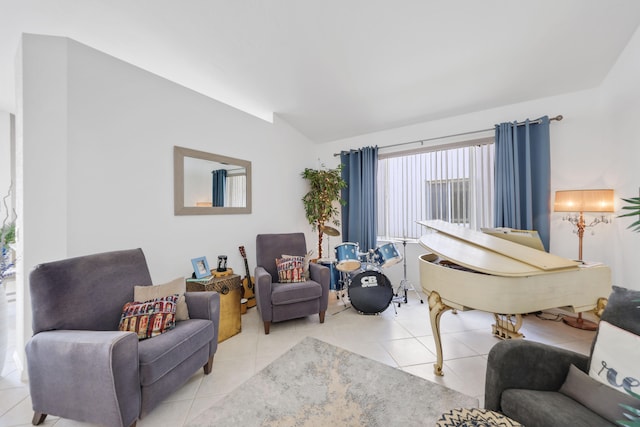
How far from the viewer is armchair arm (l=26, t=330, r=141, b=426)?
1276mm

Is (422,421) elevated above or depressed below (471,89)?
below

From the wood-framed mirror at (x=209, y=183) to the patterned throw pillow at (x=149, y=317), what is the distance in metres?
1.13

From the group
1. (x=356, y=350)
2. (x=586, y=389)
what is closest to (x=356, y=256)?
→ (x=356, y=350)

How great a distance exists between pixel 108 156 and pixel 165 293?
4.31 ft

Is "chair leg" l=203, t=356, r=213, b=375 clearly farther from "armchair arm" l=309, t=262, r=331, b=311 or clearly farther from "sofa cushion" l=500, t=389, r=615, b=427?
"sofa cushion" l=500, t=389, r=615, b=427

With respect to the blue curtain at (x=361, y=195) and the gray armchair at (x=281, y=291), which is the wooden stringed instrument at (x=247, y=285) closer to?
the gray armchair at (x=281, y=291)

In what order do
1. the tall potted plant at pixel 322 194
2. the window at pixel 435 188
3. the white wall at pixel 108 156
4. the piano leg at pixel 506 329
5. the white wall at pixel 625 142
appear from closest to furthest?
the white wall at pixel 108 156
the white wall at pixel 625 142
the piano leg at pixel 506 329
the window at pixel 435 188
the tall potted plant at pixel 322 194

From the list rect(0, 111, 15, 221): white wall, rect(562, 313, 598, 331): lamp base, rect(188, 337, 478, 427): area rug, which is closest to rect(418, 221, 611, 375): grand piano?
rect(188, 337, 478, 427): area rug

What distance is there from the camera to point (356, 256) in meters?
3.06

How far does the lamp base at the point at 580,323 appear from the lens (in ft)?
8.35

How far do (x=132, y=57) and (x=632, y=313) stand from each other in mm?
4212

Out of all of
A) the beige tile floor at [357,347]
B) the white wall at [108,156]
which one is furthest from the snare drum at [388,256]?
the white wall at [108,156]

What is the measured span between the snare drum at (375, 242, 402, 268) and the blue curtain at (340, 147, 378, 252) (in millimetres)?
869

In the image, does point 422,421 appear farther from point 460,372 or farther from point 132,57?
point 132,57
